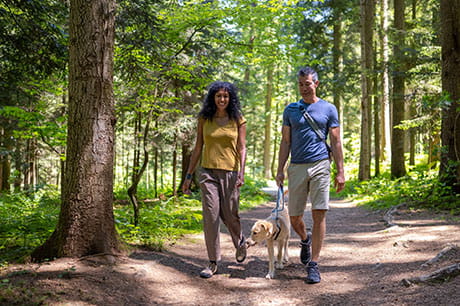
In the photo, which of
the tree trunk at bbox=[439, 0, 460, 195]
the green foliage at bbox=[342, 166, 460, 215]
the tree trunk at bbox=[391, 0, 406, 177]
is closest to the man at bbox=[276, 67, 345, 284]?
the green foliage at bbox=[342, 166, 460, 215]

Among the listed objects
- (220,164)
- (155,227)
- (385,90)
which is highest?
(385,90)

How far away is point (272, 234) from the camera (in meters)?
4.57

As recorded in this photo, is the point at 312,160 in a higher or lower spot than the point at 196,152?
lower

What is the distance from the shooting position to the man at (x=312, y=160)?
14.0ft

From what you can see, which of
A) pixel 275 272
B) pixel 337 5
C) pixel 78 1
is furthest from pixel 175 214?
pixel 337 5

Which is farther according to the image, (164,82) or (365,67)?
(365,67)

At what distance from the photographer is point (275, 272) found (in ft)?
15.7

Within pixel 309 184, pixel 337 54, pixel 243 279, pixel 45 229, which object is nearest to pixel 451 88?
pixel 309 184

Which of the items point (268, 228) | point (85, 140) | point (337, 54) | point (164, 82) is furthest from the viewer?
point (337, 54)

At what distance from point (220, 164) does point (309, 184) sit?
3.77 feet

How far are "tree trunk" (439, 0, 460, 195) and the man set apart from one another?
5.27m

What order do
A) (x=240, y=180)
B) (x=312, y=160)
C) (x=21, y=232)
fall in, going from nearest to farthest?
(x=312, y=160) → (x=240, y=180) → (x=21, y=232)

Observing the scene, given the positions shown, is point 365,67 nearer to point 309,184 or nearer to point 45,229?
point 309,184

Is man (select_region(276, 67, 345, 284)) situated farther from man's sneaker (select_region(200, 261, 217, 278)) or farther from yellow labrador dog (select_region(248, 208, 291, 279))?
man's sneaker (select_region(200, 261, 217, 278))
